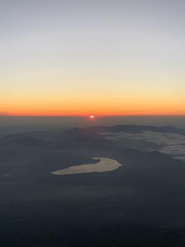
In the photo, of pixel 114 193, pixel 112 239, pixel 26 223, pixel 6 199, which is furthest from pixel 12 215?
pixel 114 193

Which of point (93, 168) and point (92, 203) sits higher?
point (93, 168)

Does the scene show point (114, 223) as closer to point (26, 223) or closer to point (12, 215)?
point (26, 223)

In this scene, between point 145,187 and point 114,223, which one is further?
point 145,187

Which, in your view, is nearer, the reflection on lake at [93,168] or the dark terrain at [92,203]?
the dark terrain at [92,203]

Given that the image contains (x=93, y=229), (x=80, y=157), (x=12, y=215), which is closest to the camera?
(x=93, y=229)

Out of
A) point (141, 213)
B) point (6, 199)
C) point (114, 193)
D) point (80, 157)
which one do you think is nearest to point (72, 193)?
point (114, 193)

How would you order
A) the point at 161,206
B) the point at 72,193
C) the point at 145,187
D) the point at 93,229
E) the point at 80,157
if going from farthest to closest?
the point at 80,157 → the point at 145,187 → the point at 72,193 → the point at 161,206 → the point at 93,229

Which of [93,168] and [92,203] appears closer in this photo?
[92,203]

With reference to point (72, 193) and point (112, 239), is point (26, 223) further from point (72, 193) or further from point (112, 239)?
point (72, 193)

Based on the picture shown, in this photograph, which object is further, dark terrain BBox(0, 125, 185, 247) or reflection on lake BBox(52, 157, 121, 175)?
reflection on lake BBox(52, 157, 121, 175)
